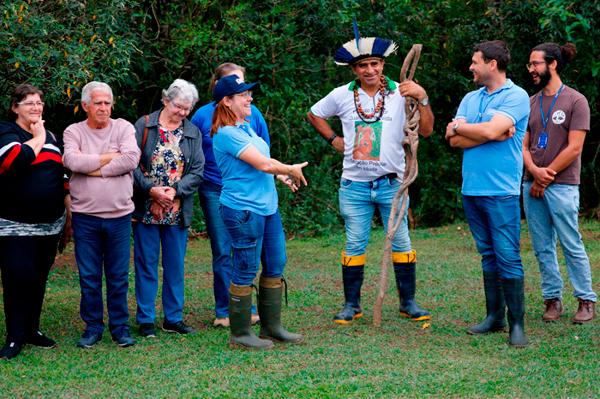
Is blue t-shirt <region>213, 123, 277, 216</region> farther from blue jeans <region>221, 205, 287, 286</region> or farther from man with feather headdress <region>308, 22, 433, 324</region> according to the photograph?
man with feather headdress <region>308, 22, 433, 324</region>

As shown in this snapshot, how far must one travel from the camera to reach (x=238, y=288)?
421cm

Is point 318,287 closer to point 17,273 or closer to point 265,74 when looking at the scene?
Answer: point 17,273

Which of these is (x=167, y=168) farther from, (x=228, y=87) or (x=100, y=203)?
(x=228, y=87)

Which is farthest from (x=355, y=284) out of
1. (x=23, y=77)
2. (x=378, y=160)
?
(x=23, y=77)

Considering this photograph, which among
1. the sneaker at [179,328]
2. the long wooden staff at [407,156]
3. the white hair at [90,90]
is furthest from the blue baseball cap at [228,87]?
the sneaker at [179,328]

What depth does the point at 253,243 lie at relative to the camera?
412cm

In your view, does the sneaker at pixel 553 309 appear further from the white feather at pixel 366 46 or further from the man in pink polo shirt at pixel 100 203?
the man in pink polo shirt at pixel 100 203

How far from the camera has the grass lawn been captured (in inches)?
139

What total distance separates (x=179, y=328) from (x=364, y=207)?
167 cm

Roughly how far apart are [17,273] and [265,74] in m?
6.09

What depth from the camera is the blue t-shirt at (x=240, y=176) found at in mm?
4043

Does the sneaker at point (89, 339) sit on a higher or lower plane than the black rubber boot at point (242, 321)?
lower

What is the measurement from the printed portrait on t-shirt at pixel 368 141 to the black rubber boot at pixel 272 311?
Result: 1159mm

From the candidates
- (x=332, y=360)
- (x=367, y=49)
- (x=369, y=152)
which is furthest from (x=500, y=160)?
(x=332, y=360)
